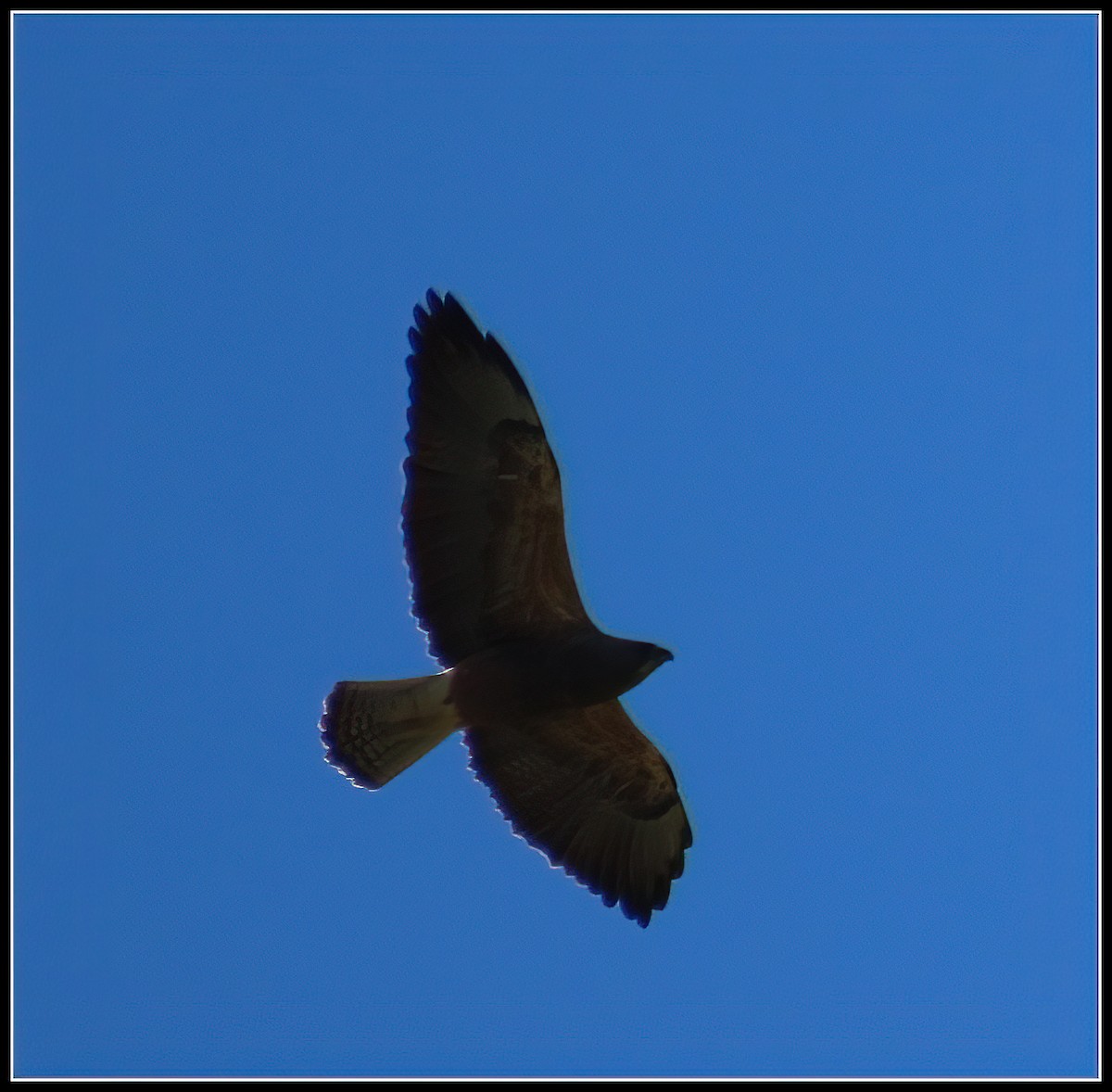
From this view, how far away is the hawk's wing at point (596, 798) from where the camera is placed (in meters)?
9.70

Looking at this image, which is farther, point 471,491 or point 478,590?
point 478,590

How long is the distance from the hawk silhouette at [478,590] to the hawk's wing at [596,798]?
0.28 feet

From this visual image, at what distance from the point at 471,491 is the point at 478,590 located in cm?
62

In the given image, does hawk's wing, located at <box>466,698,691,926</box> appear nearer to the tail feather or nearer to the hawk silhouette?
the hawk silhouette

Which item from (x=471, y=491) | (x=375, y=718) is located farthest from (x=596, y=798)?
(x=471, y=491)

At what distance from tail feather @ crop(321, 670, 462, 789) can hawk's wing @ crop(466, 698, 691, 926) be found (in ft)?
1.89

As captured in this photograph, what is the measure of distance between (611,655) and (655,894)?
1.99 m

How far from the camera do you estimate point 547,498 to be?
9.08m

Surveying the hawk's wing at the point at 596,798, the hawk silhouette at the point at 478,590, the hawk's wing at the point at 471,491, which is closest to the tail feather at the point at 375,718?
the hawk silhouette at the point at 478,590

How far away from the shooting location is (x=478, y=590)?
9.24 meters

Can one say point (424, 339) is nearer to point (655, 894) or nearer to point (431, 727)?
point (431, 727)

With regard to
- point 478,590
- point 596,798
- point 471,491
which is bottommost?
point 596,798

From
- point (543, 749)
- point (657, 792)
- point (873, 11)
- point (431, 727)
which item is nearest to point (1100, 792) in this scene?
point (657, 792)

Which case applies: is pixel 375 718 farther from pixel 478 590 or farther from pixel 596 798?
pixel 596 798
